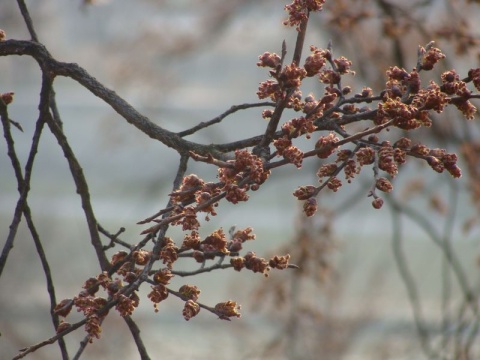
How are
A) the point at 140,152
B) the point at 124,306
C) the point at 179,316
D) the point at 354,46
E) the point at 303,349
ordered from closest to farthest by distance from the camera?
the point at 124,306, the point at 354,46, the point at 303,349, the point at 179,316, the point at 140,152

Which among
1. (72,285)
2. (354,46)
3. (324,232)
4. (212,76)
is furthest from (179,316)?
(212,76)

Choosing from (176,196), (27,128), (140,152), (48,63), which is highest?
(27,128)

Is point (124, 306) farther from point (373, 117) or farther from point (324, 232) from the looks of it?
point (324, 232)

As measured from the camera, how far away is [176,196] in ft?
2.91

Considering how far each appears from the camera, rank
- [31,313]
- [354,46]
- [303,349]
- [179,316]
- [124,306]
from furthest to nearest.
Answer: [179,316] → [31,313] → [303,349] → [354,46] → [124,306]

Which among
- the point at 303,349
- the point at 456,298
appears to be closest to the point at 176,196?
the point at 303,349

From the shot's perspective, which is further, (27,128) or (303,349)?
(27,128)

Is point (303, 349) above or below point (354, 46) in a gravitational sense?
below

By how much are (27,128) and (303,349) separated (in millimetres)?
4200

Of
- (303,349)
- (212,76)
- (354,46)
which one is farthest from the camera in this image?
(212,76)

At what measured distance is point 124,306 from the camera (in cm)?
84

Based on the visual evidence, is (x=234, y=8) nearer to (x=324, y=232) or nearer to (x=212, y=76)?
(x=324, y=232)

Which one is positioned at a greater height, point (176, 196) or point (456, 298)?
point (456, 298)

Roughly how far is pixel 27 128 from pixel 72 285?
9.86 feet
